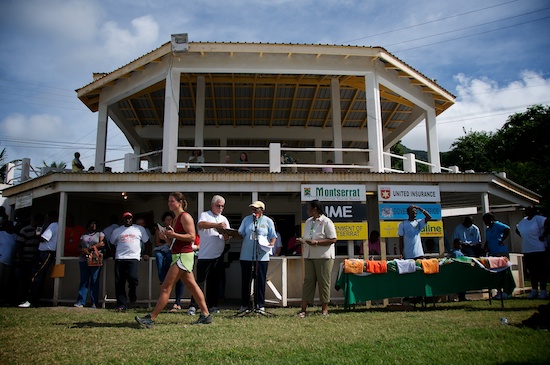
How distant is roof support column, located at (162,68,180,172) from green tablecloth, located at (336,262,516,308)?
216 inches

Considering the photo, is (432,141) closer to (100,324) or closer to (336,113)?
(336,113)

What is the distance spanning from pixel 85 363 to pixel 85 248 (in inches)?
213

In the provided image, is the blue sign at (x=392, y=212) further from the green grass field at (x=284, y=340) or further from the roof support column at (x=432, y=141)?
the green grass field at (x=284, y=340)

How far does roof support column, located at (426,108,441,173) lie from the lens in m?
12.9

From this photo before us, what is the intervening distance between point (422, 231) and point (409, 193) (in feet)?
3.05

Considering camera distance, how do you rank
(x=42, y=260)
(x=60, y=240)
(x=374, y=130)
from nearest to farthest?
(x=42, y=260) < (x=60, y=240) < (x=374, y=130)

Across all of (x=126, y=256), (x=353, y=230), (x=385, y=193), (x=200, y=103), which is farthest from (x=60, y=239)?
(x=385, y=193)

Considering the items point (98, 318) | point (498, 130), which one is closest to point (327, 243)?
point (98, 318)

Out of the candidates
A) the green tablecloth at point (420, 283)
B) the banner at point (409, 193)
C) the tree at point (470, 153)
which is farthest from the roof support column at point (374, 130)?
the tree at point (470, 153)

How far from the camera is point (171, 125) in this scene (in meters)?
11.3

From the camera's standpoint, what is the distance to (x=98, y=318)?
23.5ft

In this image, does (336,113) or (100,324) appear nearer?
(100,324)

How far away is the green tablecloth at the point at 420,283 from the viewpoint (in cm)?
775

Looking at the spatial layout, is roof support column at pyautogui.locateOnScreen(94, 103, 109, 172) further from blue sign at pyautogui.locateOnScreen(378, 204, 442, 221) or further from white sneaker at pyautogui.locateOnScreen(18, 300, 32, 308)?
blue sign at pyautogui.locateOnScreen(378, 204, 442, 221)
